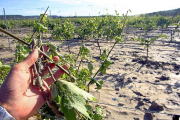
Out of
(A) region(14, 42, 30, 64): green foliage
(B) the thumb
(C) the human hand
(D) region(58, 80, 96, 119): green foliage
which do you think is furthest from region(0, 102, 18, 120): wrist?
(A) region(14, 42, 30, 64): green foliage

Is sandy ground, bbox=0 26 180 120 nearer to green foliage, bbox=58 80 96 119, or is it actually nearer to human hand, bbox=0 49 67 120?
human hand, bbox=0 49 67 120

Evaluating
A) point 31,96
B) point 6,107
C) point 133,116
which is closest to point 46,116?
point 31,96

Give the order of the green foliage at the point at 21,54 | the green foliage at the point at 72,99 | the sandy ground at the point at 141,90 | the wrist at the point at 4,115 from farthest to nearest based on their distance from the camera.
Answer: the sandy ground at the point at 141,90
the green foliage at the point at 21,54
the wrist at the point at 4,115
the green foliage at the point at 72,99

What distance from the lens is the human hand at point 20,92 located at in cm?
120

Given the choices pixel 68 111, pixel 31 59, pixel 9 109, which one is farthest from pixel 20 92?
pixel 68 111

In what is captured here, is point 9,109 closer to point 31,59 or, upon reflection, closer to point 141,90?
point 31,59

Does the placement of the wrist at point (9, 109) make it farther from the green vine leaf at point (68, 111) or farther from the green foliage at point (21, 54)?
the green foliage at point (21, 54)

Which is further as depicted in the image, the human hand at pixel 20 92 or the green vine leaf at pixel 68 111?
the human hand at pixel 20 92

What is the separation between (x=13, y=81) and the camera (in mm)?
1249

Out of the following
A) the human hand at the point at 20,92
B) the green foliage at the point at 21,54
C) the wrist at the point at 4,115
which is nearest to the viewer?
the wrist at the point at 4,115

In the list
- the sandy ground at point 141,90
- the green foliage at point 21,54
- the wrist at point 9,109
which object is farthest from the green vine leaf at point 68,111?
the sandy ground at point 141,90

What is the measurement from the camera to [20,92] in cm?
130

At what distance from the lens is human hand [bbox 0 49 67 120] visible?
120 centimetres

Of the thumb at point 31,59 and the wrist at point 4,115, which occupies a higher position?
the thumb at point 31,59
